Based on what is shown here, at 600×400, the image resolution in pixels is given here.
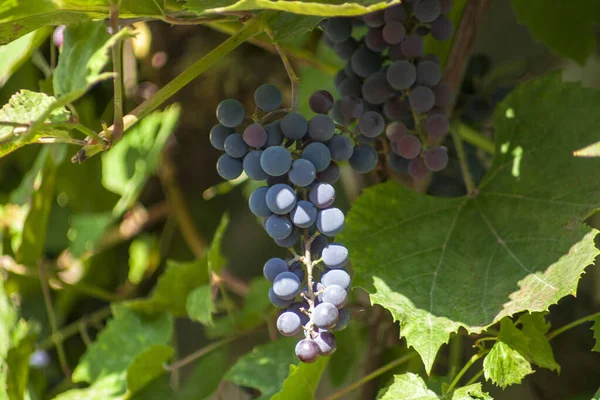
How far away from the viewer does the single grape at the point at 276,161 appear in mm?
583

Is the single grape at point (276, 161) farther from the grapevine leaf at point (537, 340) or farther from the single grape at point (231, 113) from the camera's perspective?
the grapevine leaf at point (537, 340)

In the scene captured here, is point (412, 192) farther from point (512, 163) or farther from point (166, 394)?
point (166, 394)

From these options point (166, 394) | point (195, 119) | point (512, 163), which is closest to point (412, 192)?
point (512, 163)

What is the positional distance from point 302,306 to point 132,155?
705 mm

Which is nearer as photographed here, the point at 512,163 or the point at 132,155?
the point at 512,163

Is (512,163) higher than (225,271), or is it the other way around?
(512,163)

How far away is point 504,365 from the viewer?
0.66 meters

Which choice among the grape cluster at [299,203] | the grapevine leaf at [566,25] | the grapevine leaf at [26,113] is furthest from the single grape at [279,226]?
the grapevine leaf at [566,25]

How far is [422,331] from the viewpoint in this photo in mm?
659

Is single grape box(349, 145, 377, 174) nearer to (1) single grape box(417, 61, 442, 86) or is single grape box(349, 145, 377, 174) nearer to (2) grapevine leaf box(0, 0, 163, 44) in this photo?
(1) single grape box(417, 61, 442, 86)

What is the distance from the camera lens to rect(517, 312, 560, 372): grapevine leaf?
2.22 ft

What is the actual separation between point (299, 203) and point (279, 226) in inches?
1.1

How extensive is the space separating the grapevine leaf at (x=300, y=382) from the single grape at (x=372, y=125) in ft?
0.89

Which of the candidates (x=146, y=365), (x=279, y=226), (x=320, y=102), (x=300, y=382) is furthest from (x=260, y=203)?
(x=146, y=365)
